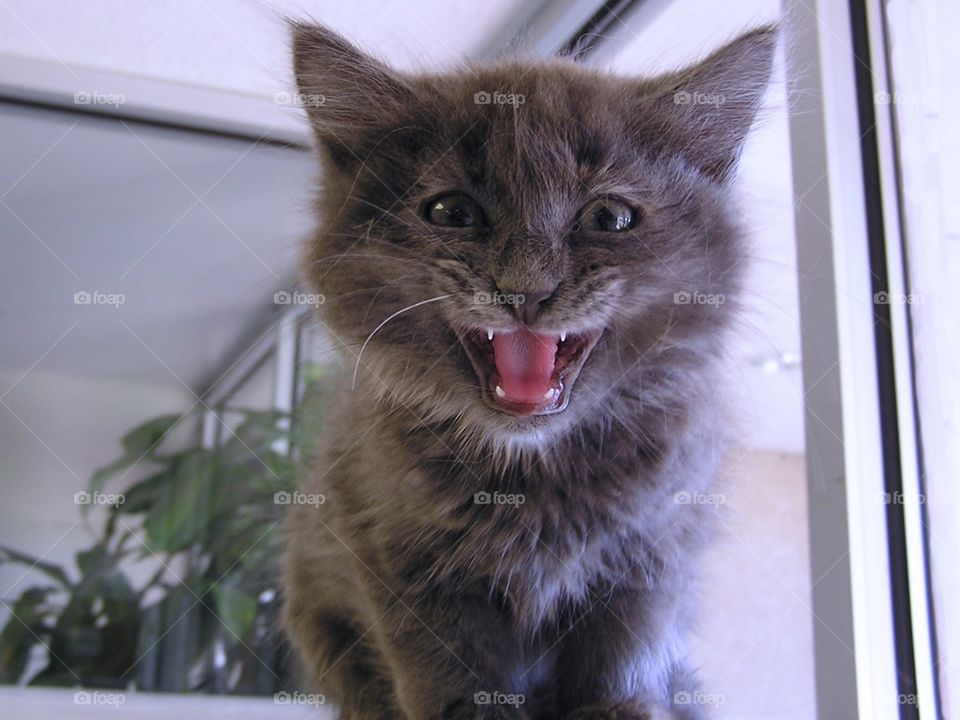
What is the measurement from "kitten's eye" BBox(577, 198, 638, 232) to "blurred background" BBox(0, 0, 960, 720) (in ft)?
1.57

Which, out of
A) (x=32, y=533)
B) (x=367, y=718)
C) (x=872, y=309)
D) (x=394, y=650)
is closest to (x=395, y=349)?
(x=394, y=650)

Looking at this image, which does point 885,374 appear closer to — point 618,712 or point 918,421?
point 918,421

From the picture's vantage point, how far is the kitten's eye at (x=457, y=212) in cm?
99

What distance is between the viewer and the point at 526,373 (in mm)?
969

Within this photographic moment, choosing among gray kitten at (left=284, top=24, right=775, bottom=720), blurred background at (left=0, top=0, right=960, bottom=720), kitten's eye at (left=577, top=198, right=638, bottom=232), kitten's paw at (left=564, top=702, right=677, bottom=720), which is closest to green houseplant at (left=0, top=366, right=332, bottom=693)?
blurred background at (left=0, top=0, right=960, bottom=720)

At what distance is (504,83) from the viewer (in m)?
1.12

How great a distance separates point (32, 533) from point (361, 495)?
1.46 metres

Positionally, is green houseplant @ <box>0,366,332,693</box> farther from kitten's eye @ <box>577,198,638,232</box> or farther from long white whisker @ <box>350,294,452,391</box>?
kitten's eye @ <box>577,198,638,232</box>

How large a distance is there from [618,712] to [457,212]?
1.98 feet

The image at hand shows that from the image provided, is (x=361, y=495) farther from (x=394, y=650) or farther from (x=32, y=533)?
(x=32, y=533)

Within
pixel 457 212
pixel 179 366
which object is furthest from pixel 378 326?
pixel 179 366

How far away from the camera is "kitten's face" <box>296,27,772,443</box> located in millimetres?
938

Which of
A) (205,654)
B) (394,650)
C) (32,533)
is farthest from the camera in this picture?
(205,654)

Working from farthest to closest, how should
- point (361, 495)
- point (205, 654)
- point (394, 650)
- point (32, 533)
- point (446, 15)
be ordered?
1. point (205, 654)
2. point (32, 533)
3. point (446, 15)
4. point (361, 495)
5. point (394, 650)
